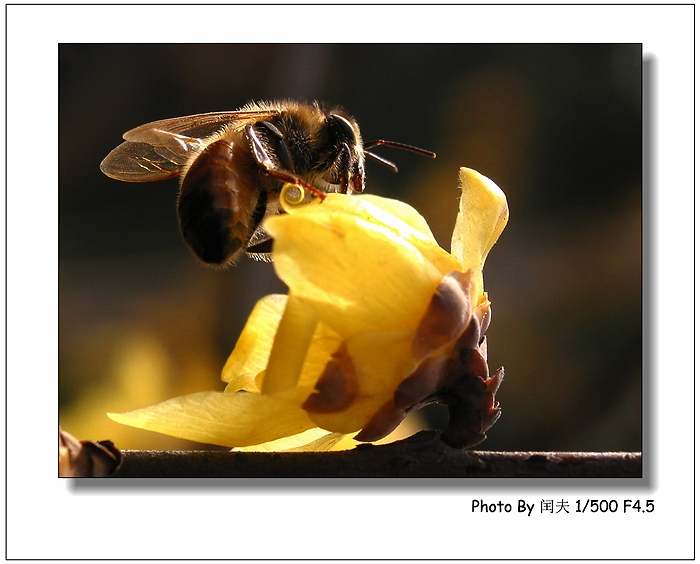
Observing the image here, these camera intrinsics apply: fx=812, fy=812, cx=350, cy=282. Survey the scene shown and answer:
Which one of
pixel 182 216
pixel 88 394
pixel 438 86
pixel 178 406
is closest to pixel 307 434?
pixel 178 406

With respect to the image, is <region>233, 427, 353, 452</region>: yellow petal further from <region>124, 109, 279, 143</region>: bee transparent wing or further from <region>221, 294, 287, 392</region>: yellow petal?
<region>124, 109, 279, 143</region>: bee transparent wing

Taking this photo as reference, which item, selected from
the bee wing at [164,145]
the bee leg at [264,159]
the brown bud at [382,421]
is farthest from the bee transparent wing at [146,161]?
the brown bud at [382,421]

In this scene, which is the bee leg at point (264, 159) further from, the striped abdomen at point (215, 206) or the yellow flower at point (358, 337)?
the yellow flower at point (358, 337)

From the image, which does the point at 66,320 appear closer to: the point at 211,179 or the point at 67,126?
the point at 67,126

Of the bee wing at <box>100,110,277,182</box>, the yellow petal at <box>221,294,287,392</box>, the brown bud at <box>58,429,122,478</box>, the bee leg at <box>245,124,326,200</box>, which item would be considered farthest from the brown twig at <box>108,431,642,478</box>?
the bee wing at <box>100,110,277,182</box>

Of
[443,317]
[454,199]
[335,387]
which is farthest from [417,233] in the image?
[454,199]

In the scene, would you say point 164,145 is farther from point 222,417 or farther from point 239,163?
point 222,417
